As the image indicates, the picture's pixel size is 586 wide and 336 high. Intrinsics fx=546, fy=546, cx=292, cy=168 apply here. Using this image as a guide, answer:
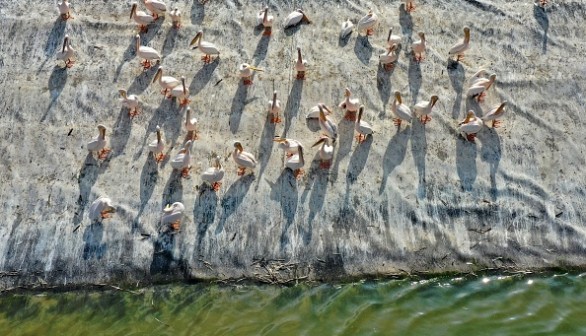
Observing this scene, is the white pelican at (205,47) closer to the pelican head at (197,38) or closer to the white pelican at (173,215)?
the pelican head at (197,38)

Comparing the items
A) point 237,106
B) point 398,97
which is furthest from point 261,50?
point 398,97

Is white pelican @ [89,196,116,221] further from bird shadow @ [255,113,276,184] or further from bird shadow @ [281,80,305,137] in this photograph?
bird shadow @ [281,80,305,137]

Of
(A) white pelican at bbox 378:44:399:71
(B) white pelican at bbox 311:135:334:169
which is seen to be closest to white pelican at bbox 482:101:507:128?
(A) white pelican at bbox 378:44:399:71

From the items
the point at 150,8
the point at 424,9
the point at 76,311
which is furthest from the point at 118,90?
the point at 424,9

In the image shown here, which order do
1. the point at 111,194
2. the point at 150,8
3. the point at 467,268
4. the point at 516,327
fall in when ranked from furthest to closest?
the point at 150,8, the point at 111,194, the point at 467,268, the point at 516,327

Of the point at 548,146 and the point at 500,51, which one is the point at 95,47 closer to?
the point at 500,51

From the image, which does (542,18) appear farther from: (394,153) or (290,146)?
(290,146)
